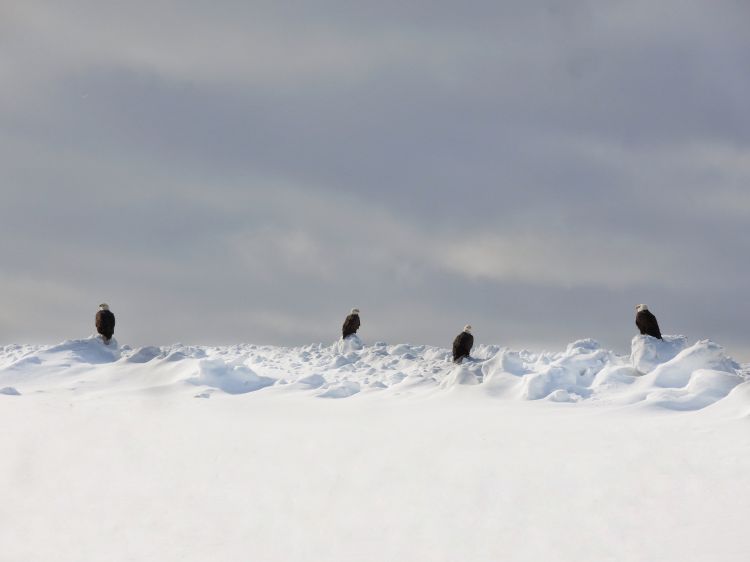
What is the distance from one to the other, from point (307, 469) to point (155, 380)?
20.1ft

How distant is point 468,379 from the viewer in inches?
560

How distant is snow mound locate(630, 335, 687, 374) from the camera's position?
15.6 m

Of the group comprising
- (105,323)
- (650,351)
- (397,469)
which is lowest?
(397,469)

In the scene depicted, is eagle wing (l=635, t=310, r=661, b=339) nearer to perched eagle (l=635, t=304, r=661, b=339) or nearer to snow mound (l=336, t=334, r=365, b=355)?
perched eagle (l=635, t=304, r=661, b=339)

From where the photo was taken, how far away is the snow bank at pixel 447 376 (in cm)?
1280

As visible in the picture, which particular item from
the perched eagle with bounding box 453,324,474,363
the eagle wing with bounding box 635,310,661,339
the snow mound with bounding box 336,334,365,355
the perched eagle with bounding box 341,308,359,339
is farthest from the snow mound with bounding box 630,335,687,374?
the perched eagle with bounding box 341,308,359,339

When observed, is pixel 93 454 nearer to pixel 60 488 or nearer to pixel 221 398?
pixel 60 488

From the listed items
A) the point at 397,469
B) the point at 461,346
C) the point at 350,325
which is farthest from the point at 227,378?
the point at 350,325

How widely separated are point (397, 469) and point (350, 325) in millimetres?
16048

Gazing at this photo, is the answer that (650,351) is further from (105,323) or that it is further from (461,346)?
(105,323)

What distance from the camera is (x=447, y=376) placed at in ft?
47.9

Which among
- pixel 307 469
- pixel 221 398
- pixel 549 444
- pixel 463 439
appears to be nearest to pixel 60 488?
pixel 307 469

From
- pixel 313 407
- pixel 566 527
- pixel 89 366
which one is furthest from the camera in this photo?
pixel 89 366

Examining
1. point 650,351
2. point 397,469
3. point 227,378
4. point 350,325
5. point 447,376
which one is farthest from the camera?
point 350,325
